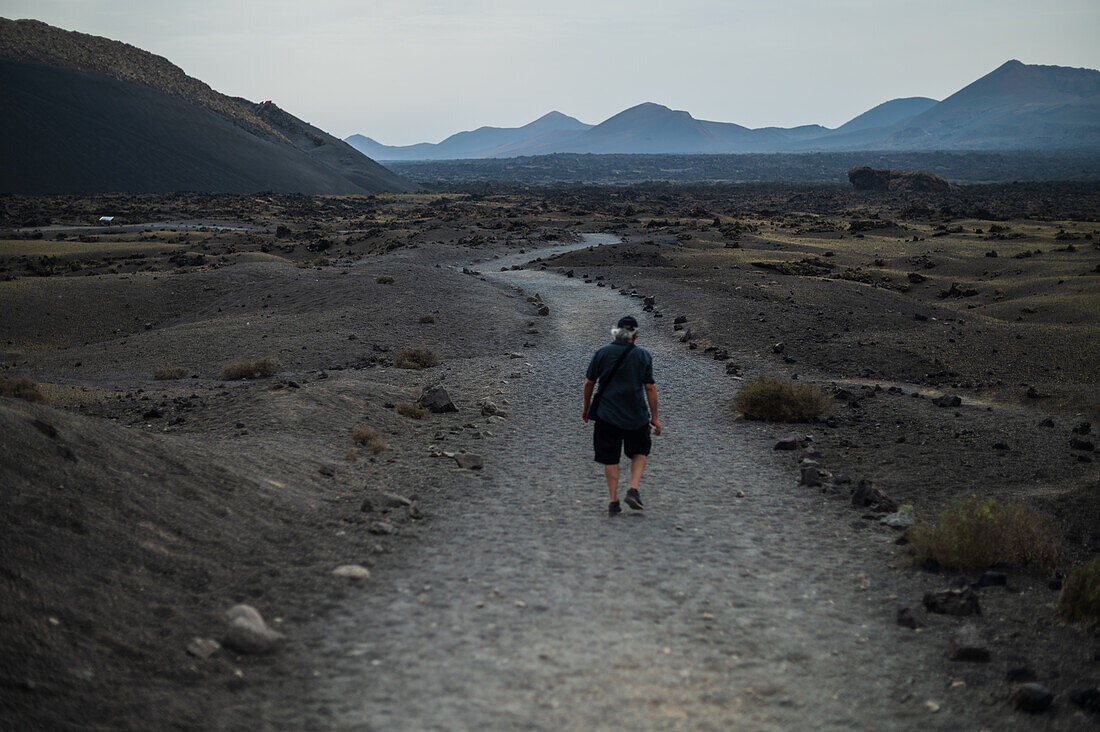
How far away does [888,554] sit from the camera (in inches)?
281

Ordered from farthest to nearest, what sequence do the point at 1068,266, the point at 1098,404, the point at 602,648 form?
→ the point at 1068,266 < the point at 1098,404 < the point at 602,648

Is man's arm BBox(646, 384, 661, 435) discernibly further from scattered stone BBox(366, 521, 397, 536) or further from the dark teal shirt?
scattered stone BBox(366, 521, 397, 536)

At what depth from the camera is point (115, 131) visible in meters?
89.2

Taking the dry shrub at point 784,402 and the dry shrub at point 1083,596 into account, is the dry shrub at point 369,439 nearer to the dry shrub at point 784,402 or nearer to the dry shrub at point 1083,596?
the dry shrub at point 784,402

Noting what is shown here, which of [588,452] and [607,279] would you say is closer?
[588,452]

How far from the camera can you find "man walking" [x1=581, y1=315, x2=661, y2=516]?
7.79 m

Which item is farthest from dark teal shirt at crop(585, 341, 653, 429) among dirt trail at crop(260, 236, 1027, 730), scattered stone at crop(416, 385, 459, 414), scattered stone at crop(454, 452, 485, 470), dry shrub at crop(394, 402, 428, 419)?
scattered stone at crop(416, 385, 459, 414)

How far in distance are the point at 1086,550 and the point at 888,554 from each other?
1.78 meters

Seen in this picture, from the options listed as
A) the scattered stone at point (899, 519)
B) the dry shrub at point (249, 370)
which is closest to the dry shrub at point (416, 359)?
the dry shrub at point (249, 370)

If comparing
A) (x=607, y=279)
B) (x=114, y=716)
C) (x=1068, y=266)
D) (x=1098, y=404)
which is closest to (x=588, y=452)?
(x=114, y=716)

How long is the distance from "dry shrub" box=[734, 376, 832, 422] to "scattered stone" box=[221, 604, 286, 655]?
8.93 meters

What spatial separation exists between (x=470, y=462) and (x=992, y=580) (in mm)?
5981

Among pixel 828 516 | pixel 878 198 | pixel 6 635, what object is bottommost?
pixel 828 516

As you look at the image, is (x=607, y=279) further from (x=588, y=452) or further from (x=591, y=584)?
(x=591, y=584)
